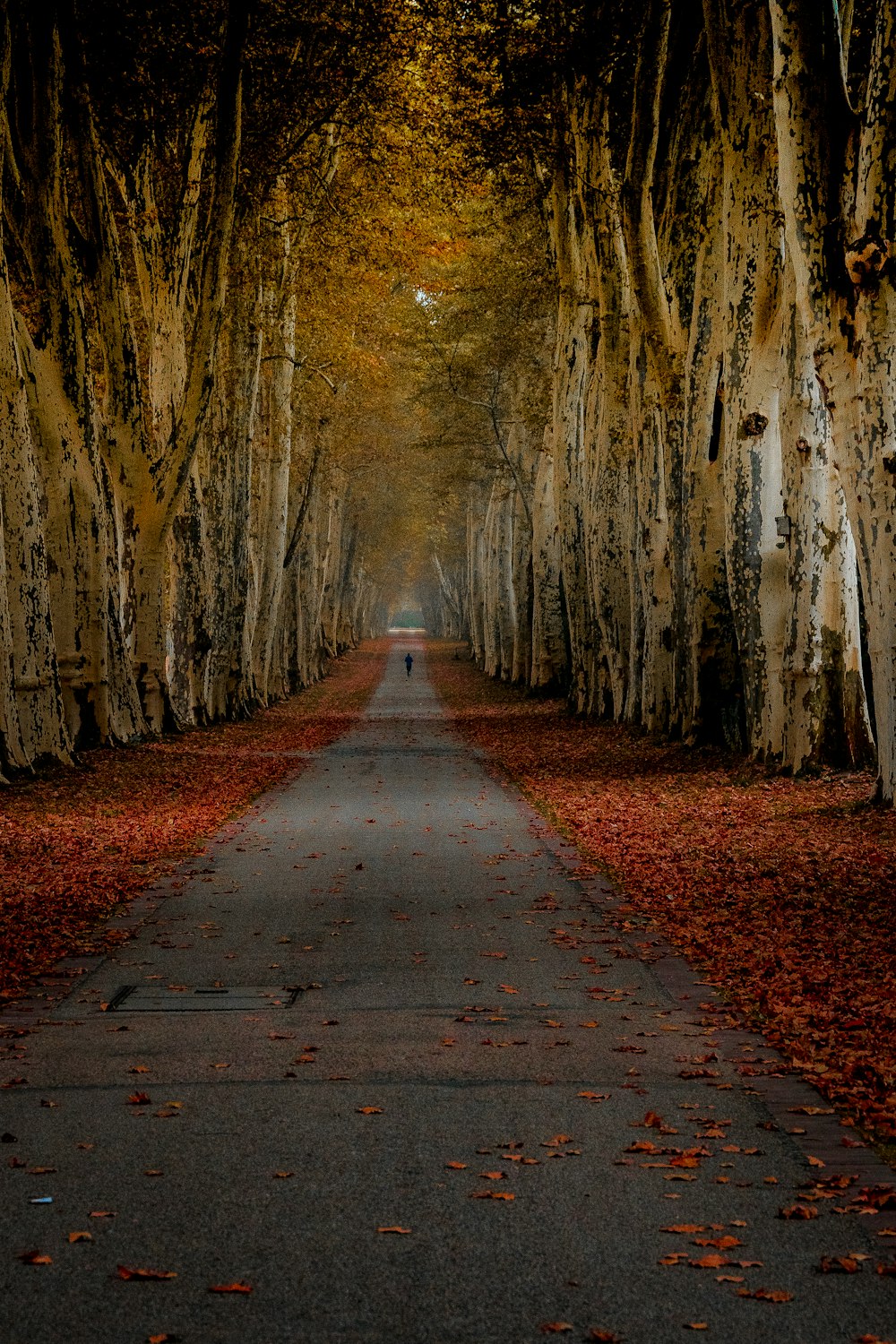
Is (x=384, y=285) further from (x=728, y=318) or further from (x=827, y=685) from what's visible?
(x=827, y=685)

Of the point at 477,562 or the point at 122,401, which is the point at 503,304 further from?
the point at 477,562

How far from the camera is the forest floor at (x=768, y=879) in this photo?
635 centimetres

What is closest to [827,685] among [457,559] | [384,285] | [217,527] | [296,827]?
[296,827]

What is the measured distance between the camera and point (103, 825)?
→ 13656 mm

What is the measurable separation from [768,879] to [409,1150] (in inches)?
242

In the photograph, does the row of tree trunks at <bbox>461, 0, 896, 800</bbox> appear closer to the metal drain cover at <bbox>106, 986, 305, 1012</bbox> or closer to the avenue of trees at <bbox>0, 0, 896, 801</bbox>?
the avenue of trees at <bbox>0, 0, 896, 801</bbox>

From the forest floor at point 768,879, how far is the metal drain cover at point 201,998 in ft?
7.58

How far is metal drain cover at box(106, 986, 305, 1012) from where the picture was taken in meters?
7.01

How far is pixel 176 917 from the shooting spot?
9.48 metres

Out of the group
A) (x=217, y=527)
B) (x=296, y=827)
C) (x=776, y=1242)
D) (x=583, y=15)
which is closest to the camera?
(x=776, y=1242)

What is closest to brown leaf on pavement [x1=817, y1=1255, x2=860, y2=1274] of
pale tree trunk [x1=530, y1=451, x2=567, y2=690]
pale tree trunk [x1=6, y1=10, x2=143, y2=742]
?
pale tree trunk [x1=6, y1=10, x2=143, y2=742]

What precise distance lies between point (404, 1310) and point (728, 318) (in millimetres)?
14807

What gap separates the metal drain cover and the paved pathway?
0.03 m

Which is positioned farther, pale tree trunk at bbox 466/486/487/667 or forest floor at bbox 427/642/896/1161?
pale tree trunk at bbox 466/486/487/667
